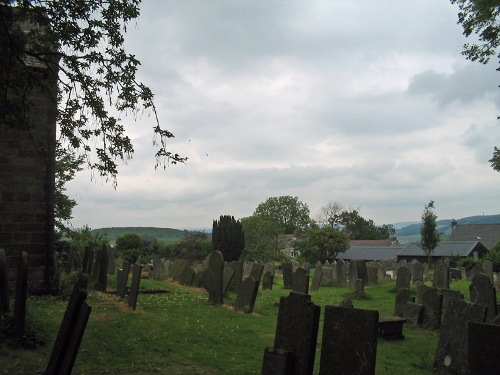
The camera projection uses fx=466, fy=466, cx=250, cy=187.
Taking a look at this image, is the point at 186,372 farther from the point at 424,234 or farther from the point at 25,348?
the point at 424,234

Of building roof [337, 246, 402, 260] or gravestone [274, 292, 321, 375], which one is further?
building roof [337, 246, 402, 260]

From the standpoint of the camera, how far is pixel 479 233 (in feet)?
196

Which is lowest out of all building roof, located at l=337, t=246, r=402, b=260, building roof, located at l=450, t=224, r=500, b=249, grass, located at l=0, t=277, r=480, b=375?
building roof, located at l=337, t=246, r=402, b=260

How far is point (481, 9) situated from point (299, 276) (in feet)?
29.1

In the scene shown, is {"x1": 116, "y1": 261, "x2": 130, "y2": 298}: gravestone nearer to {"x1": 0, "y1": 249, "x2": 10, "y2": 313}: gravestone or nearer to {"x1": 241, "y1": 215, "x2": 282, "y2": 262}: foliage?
{"x1": 0, "y1": 249, "x2": 10, "y2": 313}: gravestone

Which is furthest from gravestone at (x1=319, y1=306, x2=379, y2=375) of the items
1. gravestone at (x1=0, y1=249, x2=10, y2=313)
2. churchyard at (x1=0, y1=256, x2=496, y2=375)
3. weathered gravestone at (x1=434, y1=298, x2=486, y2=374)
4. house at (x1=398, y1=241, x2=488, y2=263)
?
→ house at (x1=398, y1=241, x2=488, y2=263)

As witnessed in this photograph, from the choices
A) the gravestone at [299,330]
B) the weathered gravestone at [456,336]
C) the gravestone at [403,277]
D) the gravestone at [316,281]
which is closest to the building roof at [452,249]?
the gravestone at [316,281]

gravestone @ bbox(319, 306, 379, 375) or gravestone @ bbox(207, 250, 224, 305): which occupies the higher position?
gravestone @ bbox(319, 306, 379, 375)

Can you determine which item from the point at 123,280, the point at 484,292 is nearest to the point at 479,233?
the point at 484,292

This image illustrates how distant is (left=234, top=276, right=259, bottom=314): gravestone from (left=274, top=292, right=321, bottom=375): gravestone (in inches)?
275

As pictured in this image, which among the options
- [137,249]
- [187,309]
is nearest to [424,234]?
[137,249]

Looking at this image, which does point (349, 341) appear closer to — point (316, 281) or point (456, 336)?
point (456, 336)

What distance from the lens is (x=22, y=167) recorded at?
1238 cm

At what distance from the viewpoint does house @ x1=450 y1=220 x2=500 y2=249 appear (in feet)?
192
